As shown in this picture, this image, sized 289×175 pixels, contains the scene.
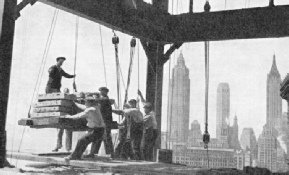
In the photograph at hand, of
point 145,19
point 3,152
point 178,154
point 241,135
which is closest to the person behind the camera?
point 3,152

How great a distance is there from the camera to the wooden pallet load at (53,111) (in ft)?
34.0

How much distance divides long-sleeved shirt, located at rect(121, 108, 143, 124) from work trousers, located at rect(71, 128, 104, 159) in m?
A: 2.39

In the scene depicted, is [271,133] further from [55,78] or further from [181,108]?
[55,78]

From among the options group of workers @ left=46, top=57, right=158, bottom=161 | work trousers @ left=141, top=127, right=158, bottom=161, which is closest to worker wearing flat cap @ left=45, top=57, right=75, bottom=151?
group of workers @ left=46, top=57, right=158, bottom=161

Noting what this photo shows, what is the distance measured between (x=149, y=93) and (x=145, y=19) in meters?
3.26

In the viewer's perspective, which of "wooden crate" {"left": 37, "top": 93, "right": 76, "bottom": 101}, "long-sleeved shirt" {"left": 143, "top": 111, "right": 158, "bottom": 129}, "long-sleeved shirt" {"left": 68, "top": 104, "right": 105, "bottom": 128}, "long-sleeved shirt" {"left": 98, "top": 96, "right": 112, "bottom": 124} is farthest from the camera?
"long-sleeved shirt" {"left": 143, "top": 111, "right": 158, "bottom": 129}

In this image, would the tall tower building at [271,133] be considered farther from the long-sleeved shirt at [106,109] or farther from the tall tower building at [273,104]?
the long-sleeved shirt at [106,109]

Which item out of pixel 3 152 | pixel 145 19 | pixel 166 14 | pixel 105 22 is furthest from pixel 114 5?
pixel 3 152

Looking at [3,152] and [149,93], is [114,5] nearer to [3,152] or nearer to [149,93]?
[149,93]

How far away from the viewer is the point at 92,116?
1035 cm

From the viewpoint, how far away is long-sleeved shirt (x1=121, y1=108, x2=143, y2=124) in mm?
12875

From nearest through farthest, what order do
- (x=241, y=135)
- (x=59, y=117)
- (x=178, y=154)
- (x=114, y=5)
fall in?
(x=59, y=117)
(x=114, y=5)
(x=178, y=154)
(x=241, y=135)

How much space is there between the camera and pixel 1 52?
7.70m

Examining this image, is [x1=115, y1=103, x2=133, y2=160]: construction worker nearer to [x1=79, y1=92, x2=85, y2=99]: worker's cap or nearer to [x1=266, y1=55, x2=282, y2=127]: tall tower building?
[x1=79, y1=92, x2=85, y2=99]: worker's cap
